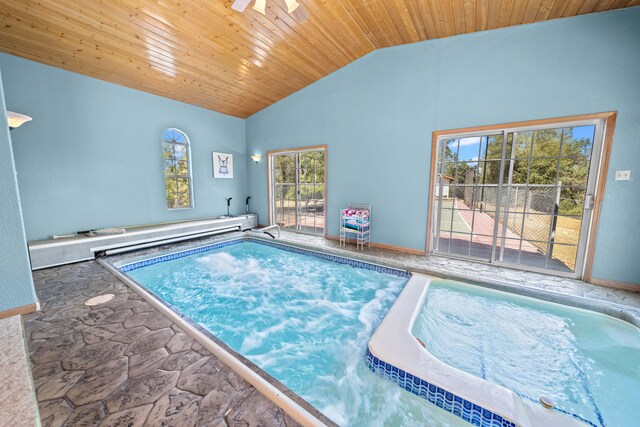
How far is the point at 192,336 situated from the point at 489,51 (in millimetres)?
4834

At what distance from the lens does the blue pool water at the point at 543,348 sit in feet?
5.18

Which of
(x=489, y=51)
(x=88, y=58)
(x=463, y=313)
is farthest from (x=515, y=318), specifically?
(x=88, y=58)

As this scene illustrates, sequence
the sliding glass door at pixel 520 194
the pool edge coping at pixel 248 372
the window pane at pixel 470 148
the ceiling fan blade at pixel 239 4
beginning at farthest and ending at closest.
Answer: the window pane at pixel 470 148
the sliding glass door at pixel 520 194
the ceiling fan blade at pixel 239 4
the pool edge coping at pixel 248 372

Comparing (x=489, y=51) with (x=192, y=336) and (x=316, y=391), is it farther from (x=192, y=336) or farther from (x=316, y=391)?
(x=192, y=336)

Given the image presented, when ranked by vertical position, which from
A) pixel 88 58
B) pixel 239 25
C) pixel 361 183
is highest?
pixel 239 25

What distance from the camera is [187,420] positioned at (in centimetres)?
119

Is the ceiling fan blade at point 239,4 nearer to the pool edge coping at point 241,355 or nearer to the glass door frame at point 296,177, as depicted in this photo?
the glass door frame at point 296,177

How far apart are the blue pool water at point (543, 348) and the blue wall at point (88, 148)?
5.34 metres

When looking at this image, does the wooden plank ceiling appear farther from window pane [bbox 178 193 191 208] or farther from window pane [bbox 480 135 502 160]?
window pane [bbox 178 193 191 208]

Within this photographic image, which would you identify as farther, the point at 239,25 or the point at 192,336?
the point at 239,25

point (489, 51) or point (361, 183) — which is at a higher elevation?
point (489, 51)

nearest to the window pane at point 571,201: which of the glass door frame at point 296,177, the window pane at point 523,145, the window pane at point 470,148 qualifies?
the window pane at point 523,145

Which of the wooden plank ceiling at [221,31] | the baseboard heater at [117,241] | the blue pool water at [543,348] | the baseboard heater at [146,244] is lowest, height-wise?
the blue pool water at [543,348]

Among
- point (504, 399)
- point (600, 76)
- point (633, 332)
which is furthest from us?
point (600, 76)
